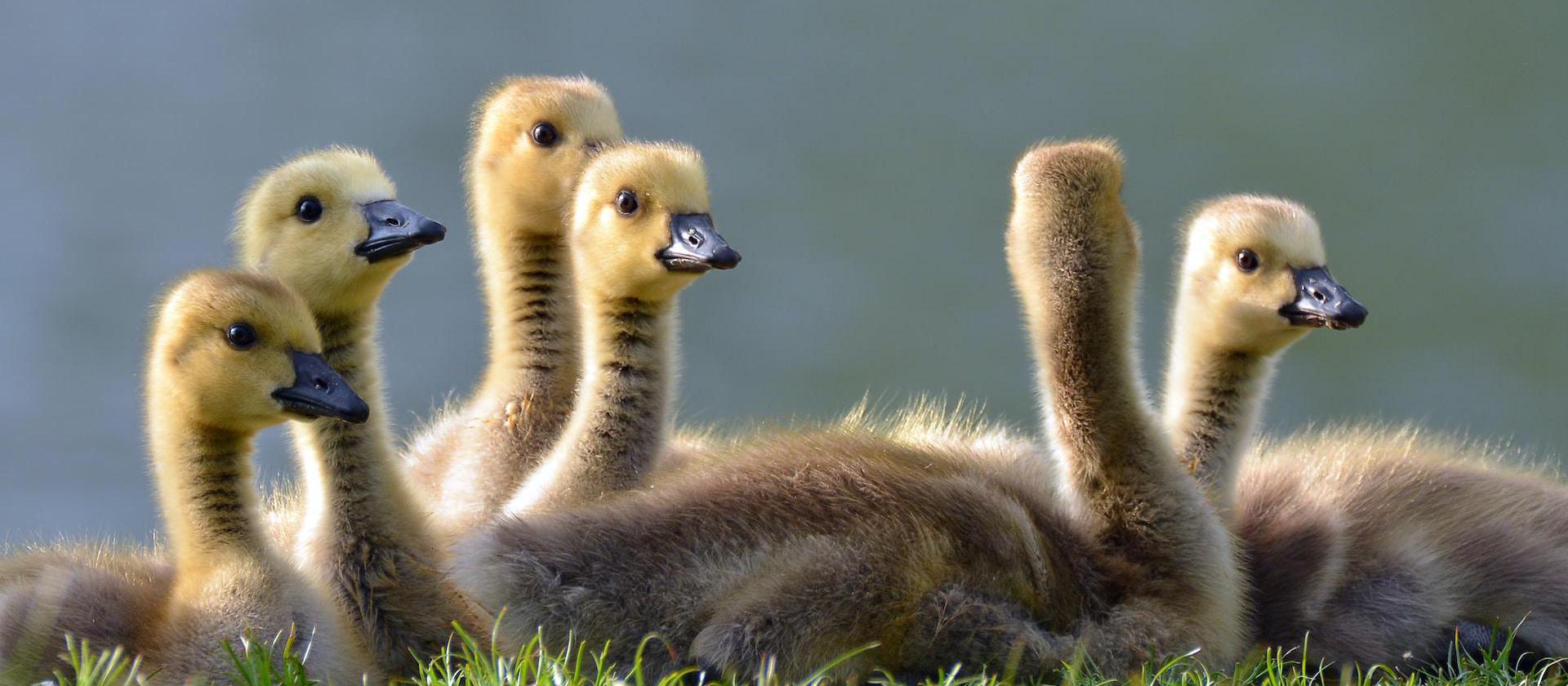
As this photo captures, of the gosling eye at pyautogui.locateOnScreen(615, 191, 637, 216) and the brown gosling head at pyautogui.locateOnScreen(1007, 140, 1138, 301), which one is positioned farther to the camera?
the gosling eye at pyautogui.locateOnScreen(615, 191, 637, 216)

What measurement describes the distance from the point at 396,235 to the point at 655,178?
1.48 ft

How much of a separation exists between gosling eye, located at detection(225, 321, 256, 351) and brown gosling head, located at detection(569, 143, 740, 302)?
67cm

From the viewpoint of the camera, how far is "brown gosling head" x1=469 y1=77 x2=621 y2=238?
3.82 meters

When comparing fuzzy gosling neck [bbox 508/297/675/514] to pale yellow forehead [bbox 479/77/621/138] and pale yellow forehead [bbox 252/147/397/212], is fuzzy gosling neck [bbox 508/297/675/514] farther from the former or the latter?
pale yellow forehead [bbox 479/77/621/138]

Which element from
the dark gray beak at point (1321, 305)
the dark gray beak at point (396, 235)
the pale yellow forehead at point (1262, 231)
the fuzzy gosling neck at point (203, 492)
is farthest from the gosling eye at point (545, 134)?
the dark gray beak at point (1321, 305)

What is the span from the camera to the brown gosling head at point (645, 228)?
3.32 metres

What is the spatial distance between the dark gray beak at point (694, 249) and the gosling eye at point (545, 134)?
64 centimetres

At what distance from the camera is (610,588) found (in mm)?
2658

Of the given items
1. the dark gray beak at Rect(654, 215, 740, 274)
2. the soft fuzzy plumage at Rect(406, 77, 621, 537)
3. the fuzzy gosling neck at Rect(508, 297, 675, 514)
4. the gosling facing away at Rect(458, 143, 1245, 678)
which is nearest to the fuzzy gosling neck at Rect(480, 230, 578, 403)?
the soft fuzzy plumage at Rect(406, 77, 621, 537)

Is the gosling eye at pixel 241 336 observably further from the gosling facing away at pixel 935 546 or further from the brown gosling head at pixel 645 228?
the brown gosling head at pixel 645 228

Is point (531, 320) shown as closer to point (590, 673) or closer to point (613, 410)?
point (613, 410)

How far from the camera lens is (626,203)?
11.3 ft

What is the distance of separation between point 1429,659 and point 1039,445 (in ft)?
2.63

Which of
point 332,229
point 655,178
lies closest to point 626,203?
point 655,178
